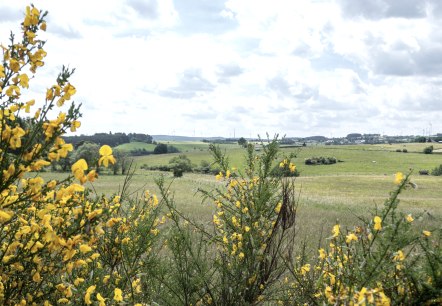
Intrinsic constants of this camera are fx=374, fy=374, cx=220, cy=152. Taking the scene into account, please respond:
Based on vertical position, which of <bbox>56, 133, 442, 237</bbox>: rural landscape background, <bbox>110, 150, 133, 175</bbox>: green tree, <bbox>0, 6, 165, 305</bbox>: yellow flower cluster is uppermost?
<bbox>0, 6, 165, 305</bbox>: yellow flower cluster

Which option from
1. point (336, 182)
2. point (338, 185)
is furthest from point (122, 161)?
point (336, 182)

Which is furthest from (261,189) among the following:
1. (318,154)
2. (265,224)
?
(318,154)

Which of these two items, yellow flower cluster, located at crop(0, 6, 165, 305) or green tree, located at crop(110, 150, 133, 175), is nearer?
yellow flower cluster, located at crop(0, 6, 165, 305)

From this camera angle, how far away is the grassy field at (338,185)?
24080 millimetres

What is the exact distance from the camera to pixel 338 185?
53.9 m

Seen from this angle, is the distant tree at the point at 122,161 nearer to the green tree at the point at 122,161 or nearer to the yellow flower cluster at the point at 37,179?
the green tree at the point at 122,161

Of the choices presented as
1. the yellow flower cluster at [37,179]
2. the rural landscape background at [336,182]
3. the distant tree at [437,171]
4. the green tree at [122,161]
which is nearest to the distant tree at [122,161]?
the green tree at [122,161]

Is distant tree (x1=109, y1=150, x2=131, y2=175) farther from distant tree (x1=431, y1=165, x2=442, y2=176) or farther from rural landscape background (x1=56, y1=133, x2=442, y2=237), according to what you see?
distant tree (x1=431, y1=165, x2=442, y2=176)

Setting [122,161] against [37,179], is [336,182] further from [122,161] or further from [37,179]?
[37,179]

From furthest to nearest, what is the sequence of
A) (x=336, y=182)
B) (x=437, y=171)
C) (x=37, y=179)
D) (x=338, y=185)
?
(x=437, y=171) < (x=336, y=182) < (x=338, y=185) < (x=37, y=179)

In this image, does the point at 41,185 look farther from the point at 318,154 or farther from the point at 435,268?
the point at 318,154

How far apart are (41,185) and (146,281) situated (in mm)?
2743

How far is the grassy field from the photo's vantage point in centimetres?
2408

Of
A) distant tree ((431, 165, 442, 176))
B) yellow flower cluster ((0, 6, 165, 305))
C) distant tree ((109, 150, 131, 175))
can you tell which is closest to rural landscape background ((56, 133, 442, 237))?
distant tree ((431, 165, 442, 176))
